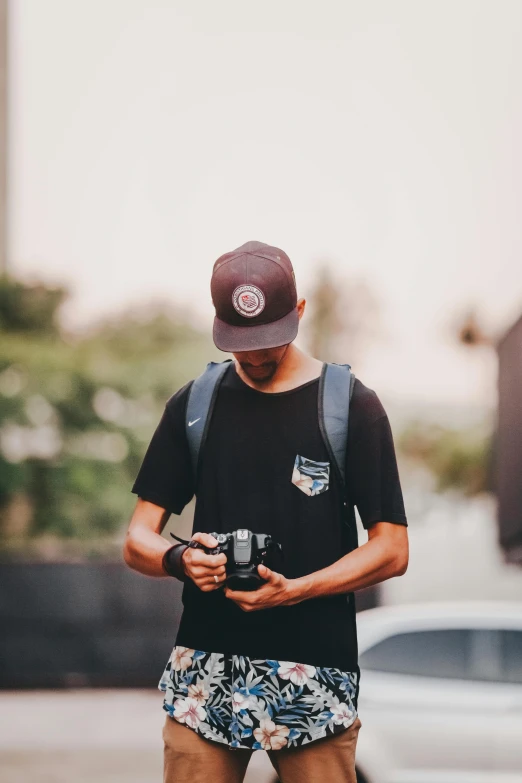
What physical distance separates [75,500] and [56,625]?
7.90 metres

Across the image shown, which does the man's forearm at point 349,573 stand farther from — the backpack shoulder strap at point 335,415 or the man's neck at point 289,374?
the man's neck at point 289,374

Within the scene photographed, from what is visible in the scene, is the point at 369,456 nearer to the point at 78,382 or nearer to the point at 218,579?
the point at 218,579

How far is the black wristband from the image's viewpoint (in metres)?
2.34

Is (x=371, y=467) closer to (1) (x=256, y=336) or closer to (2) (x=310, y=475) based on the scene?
(2) (x=310, y=475)

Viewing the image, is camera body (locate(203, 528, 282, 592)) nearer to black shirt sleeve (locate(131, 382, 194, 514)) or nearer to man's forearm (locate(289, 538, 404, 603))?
man's forearm (locate(289, 538, 404, 603))

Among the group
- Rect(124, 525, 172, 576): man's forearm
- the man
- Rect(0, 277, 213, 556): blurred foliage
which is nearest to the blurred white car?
the man

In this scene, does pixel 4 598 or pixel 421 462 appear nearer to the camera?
pixel 4 598

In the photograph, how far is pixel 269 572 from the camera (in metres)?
2.23

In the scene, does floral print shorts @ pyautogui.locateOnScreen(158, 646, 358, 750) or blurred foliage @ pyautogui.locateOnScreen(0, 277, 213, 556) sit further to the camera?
blurred foliage @ pyautogui.locateOnScreen(0, 277, 213, 556)

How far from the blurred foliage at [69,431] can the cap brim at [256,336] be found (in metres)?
19.0

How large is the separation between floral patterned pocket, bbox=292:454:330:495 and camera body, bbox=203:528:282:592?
0.55 ft

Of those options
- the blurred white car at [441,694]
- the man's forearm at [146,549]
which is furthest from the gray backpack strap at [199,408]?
the blurred white car at [441,694]

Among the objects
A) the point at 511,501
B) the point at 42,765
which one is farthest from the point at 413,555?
the point at 511,501

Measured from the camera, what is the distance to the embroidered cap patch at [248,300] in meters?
2.35
